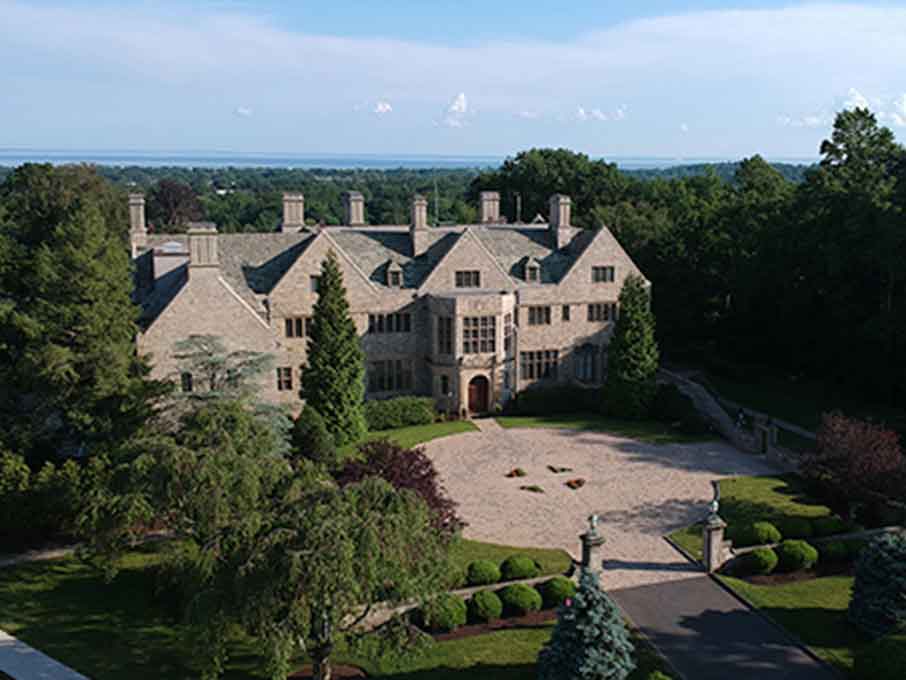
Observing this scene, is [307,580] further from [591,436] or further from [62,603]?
[591,436]

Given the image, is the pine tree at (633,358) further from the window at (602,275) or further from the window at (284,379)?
the window at (284,379)

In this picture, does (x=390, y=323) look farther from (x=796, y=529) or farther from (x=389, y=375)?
(x=796, y=529)

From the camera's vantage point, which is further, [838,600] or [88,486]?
[88,486]

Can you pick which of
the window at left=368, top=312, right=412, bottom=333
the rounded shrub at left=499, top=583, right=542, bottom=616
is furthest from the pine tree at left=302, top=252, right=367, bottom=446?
the rounded shrub at left=499, top=583, right=542, bottom=616

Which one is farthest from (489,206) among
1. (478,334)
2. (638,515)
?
(638,515)

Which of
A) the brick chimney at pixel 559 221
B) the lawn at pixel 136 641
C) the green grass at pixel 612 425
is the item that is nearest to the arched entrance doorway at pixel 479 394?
the green grass at pixel 612 425

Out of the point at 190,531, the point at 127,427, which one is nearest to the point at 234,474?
the point at 190,531

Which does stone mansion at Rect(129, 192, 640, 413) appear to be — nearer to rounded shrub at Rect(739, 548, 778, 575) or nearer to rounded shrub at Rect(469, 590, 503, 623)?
rounded shrub at Rect(469, 590, 503, 623)
